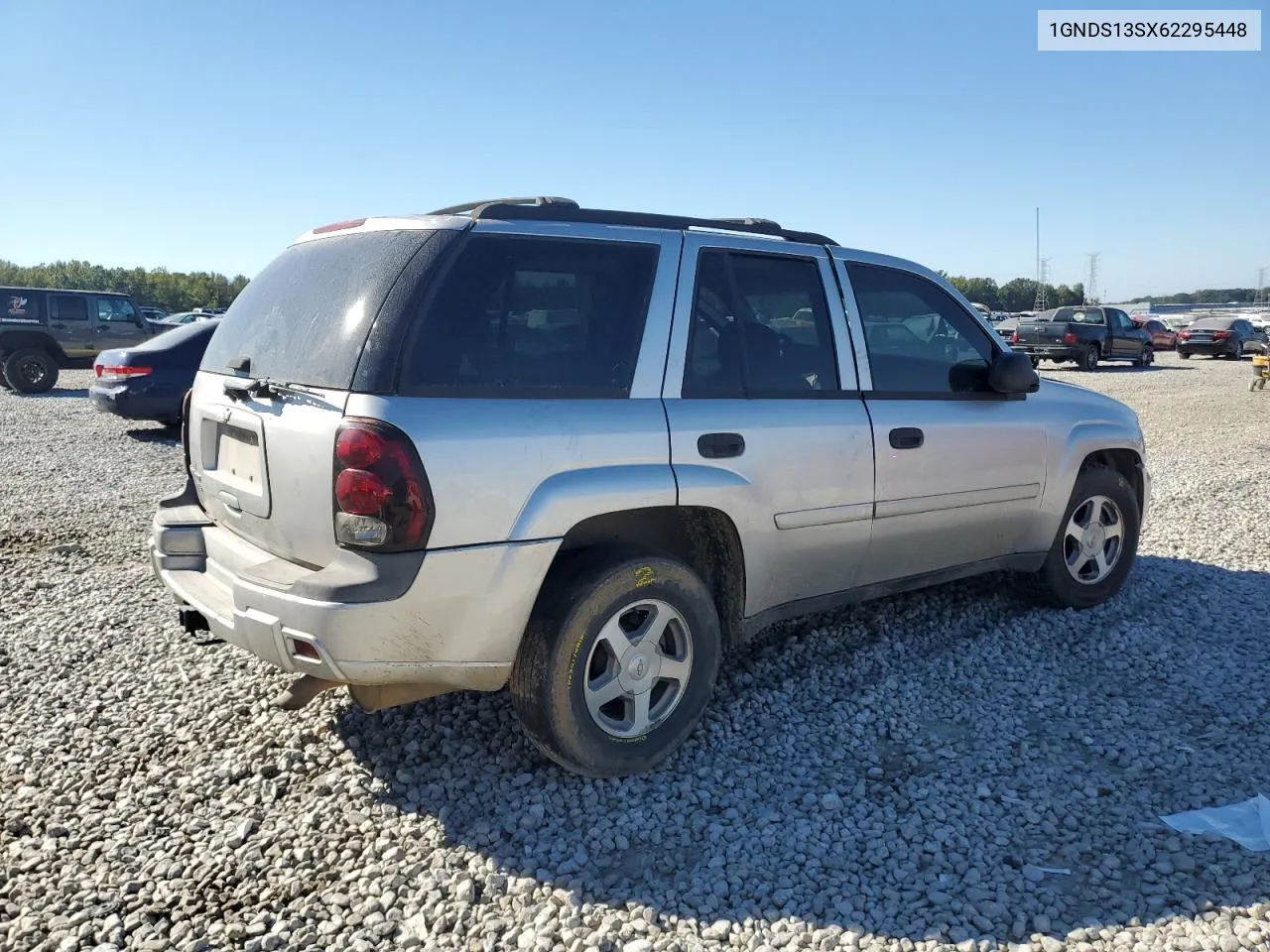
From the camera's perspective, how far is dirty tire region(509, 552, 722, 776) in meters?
3.12

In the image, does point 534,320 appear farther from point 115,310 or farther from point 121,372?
point 115,310

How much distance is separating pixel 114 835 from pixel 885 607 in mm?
3629

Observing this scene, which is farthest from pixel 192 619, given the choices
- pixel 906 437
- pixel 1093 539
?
pixel 1093 539

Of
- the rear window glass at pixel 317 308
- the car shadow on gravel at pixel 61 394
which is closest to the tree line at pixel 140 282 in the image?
the car shadow on gravel at pixel 61 394

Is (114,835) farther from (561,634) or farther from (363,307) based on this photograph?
(363,307)

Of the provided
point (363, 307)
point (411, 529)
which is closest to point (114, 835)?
point (411, 529)

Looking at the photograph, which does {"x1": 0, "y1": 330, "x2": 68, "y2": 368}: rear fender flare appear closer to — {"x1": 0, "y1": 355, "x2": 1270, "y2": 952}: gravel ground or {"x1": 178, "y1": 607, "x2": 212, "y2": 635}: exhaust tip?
{"x1": 0, "y1": 355, "x2": 1270, "y2": 952}: gravel ground

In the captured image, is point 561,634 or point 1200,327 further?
point 1200,327

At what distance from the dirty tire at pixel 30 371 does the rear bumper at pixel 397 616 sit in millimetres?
17758

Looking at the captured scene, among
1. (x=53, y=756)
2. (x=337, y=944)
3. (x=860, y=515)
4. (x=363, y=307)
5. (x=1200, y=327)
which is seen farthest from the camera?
(x=1200, y=327)

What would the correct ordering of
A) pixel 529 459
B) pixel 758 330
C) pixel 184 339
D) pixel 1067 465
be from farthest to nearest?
1. pixel 184 339
2. pixel 1067 465
3. pixel 758 330
4. pixel 529 459

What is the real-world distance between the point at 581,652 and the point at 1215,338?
3491cm

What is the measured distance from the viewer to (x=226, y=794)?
3291 millimetres

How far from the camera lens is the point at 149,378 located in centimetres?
1118
